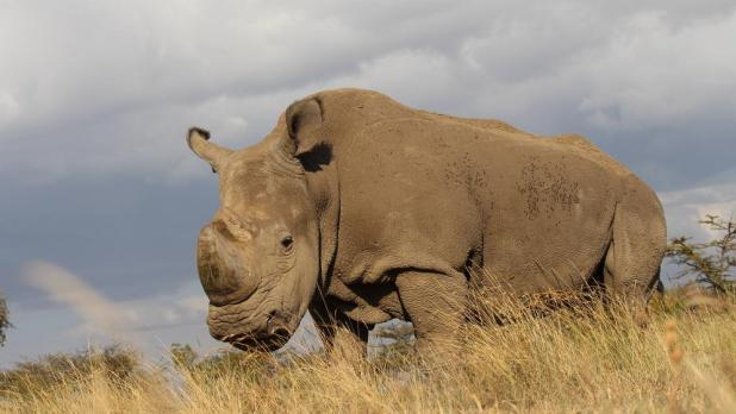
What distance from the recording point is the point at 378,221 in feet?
29.0

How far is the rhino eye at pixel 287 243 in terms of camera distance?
8.48 m

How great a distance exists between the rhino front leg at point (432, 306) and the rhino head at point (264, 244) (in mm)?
762

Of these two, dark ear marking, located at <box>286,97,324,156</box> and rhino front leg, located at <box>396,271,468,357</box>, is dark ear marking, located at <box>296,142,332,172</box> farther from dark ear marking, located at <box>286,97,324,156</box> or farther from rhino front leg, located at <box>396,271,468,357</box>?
rhino front leg, located at <box>396,271,468,357</box>

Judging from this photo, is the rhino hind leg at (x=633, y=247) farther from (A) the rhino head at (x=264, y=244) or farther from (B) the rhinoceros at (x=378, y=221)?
(A) the rhino head at (x=264, y=244)

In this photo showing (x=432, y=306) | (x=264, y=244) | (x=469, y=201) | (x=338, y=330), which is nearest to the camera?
(x=264, y=244)

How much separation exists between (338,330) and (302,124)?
1854 millimetres

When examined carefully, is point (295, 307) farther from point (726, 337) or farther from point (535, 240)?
point (726, 337)

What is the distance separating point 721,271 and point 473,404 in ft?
32.4

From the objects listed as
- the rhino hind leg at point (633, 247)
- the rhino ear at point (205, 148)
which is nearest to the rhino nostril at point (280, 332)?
the rhino ear at point (205, 148)

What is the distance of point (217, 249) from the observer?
26.5 feet

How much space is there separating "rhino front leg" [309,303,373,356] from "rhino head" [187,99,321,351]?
876 mm

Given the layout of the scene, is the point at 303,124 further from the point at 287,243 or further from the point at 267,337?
the point at 267,337

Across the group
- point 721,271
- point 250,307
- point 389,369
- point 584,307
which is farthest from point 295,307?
point 721,271

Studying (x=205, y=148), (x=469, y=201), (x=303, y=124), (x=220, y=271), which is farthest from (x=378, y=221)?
(x=205, y=148)
